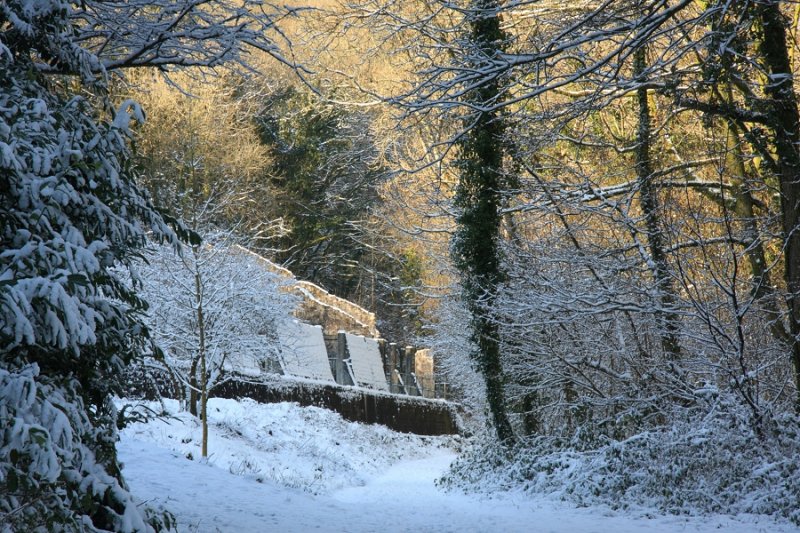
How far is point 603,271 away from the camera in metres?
11.4

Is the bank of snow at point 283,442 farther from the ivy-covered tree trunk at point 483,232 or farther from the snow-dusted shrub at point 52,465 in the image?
the snow-dusted shrub at point 52,465

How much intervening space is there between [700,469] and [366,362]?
16.6 m

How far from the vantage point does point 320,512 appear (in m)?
8.44

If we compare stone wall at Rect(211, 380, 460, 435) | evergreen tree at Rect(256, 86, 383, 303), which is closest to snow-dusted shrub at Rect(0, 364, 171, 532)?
stone wall at Rect(211, 380, 460, 435)

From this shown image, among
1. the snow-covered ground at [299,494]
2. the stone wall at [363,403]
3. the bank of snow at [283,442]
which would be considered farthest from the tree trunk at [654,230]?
the stone wall at [363,403]

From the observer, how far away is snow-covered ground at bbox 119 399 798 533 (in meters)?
7.52

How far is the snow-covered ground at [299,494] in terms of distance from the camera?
296 inches

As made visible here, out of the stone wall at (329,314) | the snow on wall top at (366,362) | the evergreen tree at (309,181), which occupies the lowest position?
the snow on wall top at (366,362)

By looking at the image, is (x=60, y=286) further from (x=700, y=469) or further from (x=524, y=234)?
(x=524, y=234)

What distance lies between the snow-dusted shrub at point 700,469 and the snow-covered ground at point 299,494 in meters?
0.33

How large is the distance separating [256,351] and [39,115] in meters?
15.0

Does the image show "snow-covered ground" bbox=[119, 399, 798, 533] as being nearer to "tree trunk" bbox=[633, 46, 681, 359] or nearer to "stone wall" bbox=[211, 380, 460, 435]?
"stone wall" bbox=[211, 380, 460, 435]

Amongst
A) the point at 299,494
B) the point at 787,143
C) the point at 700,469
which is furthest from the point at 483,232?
the point at 787,143

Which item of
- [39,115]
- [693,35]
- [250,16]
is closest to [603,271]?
[693,35]
